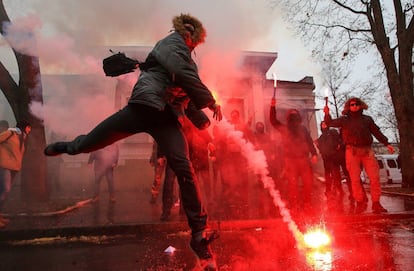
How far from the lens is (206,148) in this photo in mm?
6281

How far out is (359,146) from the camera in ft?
18.7

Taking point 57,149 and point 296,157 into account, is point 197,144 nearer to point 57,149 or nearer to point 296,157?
point 296,157

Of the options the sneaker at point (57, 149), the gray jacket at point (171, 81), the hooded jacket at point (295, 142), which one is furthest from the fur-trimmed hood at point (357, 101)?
the sneaker at point (57, 149)

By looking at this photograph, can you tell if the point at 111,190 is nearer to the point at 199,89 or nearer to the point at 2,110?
the point at 199,89

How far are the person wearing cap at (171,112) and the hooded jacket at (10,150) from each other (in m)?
3.68

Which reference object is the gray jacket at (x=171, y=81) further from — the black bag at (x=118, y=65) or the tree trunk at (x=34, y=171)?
the tree trunk at (x=34, y=171)

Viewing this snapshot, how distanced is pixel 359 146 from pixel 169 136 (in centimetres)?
423

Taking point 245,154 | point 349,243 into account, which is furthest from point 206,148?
point 349,243

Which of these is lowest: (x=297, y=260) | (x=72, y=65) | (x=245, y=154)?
(x=297, y=260)

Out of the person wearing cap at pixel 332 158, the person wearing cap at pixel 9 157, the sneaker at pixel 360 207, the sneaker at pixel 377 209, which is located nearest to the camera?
the sneaker at pixel 377 209

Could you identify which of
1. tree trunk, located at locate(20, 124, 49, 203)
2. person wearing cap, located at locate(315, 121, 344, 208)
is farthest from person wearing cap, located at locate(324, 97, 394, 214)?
tree trunk, located at locate(20, 124, 49, 203)

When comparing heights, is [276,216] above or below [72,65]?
below

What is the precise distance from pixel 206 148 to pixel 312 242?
9.87 ft

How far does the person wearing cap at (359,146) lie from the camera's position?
5.58m
